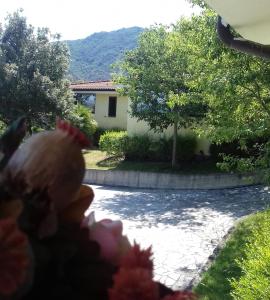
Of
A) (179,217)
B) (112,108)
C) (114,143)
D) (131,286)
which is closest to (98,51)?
(112,108)

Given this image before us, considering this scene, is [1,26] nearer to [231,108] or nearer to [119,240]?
[231,108]

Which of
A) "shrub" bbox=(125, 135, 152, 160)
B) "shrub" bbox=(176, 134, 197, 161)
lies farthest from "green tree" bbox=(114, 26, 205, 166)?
"shrub" bbox=(125, 135, 152, 160)

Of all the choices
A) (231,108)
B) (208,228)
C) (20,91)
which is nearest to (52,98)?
(20,91)

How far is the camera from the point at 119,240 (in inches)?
27.5

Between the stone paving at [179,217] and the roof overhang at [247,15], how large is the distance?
113 inches

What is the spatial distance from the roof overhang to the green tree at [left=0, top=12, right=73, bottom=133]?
44.7 ft

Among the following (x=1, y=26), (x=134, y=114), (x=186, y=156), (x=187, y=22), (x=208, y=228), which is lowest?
(x=208, y=228)

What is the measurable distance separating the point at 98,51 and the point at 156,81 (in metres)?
77.5

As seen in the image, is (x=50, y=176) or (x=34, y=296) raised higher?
(x=50, y=176)

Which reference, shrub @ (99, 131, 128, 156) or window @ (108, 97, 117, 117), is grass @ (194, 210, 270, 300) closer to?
shrub @ (99, 131, 128, 156)

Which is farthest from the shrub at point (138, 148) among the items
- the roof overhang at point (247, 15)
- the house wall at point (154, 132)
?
the roof overhang at point (247, 15)

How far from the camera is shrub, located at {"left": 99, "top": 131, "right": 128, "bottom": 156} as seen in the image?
17.0 metres

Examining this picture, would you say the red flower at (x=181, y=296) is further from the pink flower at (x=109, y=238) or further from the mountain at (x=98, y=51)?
the mountain at (x=98, y=51)

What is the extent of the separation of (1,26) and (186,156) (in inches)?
352
